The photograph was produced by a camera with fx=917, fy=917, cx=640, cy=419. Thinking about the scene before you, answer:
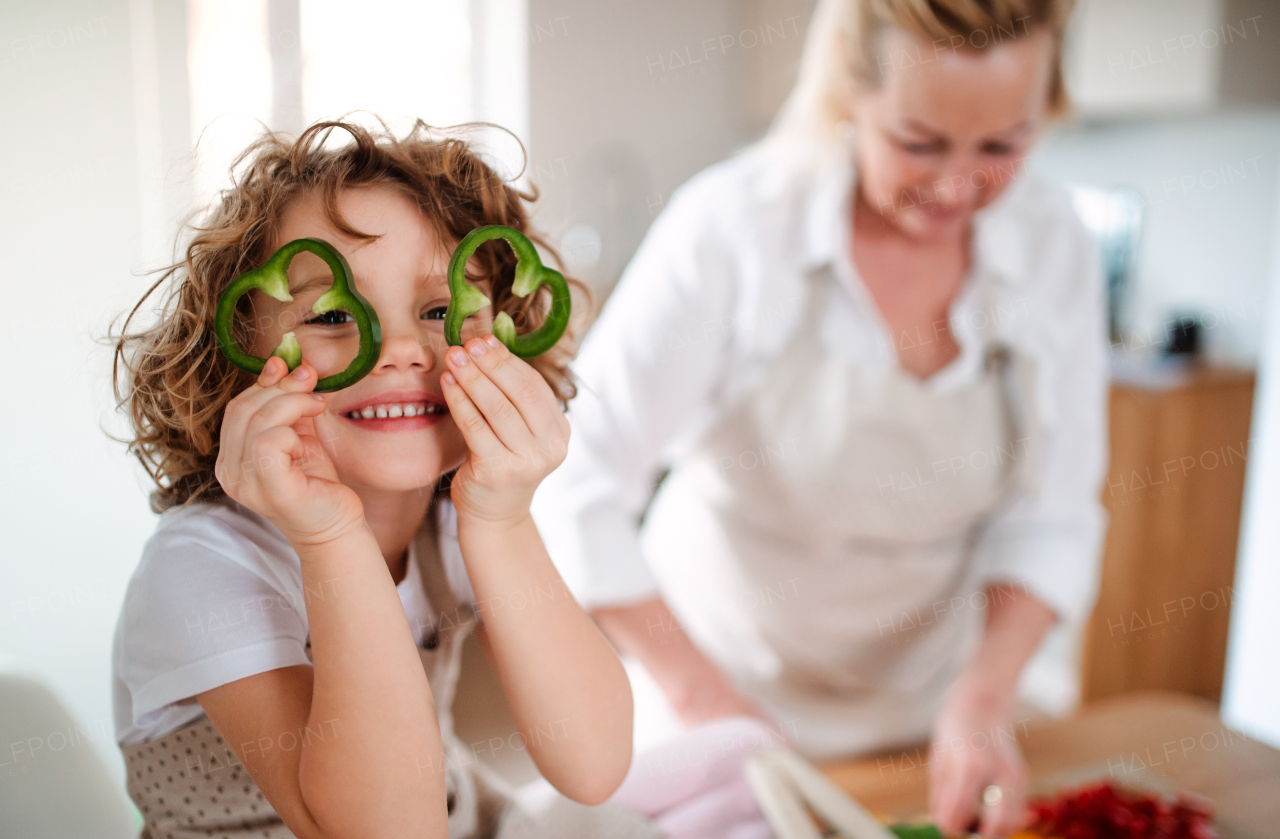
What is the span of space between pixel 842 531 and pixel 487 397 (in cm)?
53

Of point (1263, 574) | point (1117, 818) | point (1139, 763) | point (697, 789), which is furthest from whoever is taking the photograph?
point (1263, 574)

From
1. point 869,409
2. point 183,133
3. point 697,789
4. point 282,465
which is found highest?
point 183,133

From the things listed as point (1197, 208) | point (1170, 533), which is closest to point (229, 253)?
point (1170, 533)

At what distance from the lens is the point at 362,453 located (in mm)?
331

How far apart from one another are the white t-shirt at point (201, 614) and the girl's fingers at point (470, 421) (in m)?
0.09

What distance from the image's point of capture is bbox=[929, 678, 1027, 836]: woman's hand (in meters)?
0.63

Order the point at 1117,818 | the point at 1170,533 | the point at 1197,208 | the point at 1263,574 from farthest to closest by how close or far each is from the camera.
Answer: the point at 1197,208 < the point at 1170,533 < the point at 1263,574 < the point at 1117,818

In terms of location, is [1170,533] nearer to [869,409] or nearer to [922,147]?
[869,409]

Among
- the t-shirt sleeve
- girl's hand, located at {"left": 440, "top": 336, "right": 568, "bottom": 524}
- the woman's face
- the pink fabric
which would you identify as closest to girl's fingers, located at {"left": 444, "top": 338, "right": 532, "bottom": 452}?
girl's hand, located at {"left": 440, "top": 336, "right": 568, "bottom": 524}

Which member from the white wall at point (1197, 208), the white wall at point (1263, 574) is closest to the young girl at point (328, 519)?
the white wall at point (1263, 574)

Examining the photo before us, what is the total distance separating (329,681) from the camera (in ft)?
1.01

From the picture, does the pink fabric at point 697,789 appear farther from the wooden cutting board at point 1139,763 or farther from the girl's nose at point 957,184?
the girl's nose at point 957,184

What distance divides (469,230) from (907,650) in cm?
67

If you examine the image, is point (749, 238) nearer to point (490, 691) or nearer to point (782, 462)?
point (782, 462)
